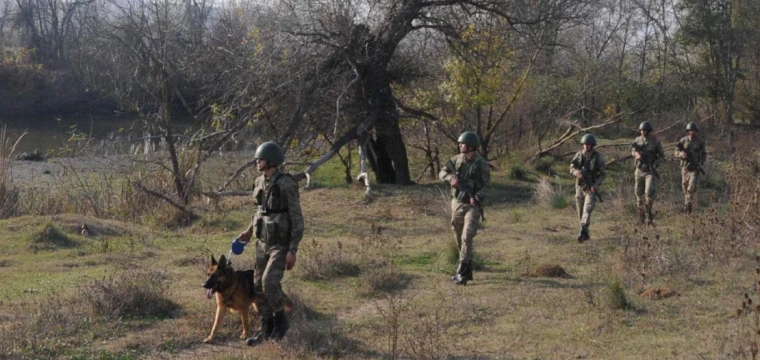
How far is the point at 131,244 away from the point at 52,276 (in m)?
2.02

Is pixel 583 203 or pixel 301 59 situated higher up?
pixel 301 59

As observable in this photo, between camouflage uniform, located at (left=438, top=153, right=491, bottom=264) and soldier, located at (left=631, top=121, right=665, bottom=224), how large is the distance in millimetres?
5126

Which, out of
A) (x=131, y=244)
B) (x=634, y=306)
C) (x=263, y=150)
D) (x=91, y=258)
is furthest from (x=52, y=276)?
(x=634, y=306)

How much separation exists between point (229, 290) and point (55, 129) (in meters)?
37.7

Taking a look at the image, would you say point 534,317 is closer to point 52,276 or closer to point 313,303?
point 313,303

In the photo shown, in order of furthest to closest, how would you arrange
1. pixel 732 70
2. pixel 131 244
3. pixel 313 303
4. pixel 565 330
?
pixel 732 70
pixel 131 244
pixel 313 303
pixel 565 330

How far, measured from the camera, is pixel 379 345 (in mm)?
7320

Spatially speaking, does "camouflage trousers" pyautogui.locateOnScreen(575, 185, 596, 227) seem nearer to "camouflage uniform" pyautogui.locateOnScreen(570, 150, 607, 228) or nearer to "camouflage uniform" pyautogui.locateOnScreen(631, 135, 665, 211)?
"camouflage uniform" pyautogui.locateOnScreen(570, 150, 607, 228)

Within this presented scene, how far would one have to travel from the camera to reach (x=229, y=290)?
7098 mm

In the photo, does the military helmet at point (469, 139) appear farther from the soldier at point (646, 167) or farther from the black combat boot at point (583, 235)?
the soldier at point (646, 167)

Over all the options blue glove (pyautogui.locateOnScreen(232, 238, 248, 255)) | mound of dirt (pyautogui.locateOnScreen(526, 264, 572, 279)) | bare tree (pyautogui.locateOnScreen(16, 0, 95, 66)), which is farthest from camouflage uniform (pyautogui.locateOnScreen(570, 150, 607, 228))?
→ bare tree (pyautogui.locateOnScreen(16, 0, 95, 66))

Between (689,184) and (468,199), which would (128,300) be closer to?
(468,199)

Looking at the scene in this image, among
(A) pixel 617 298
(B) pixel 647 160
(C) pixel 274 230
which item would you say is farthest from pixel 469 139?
(B) pixel 647 160

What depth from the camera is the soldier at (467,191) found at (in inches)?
387
